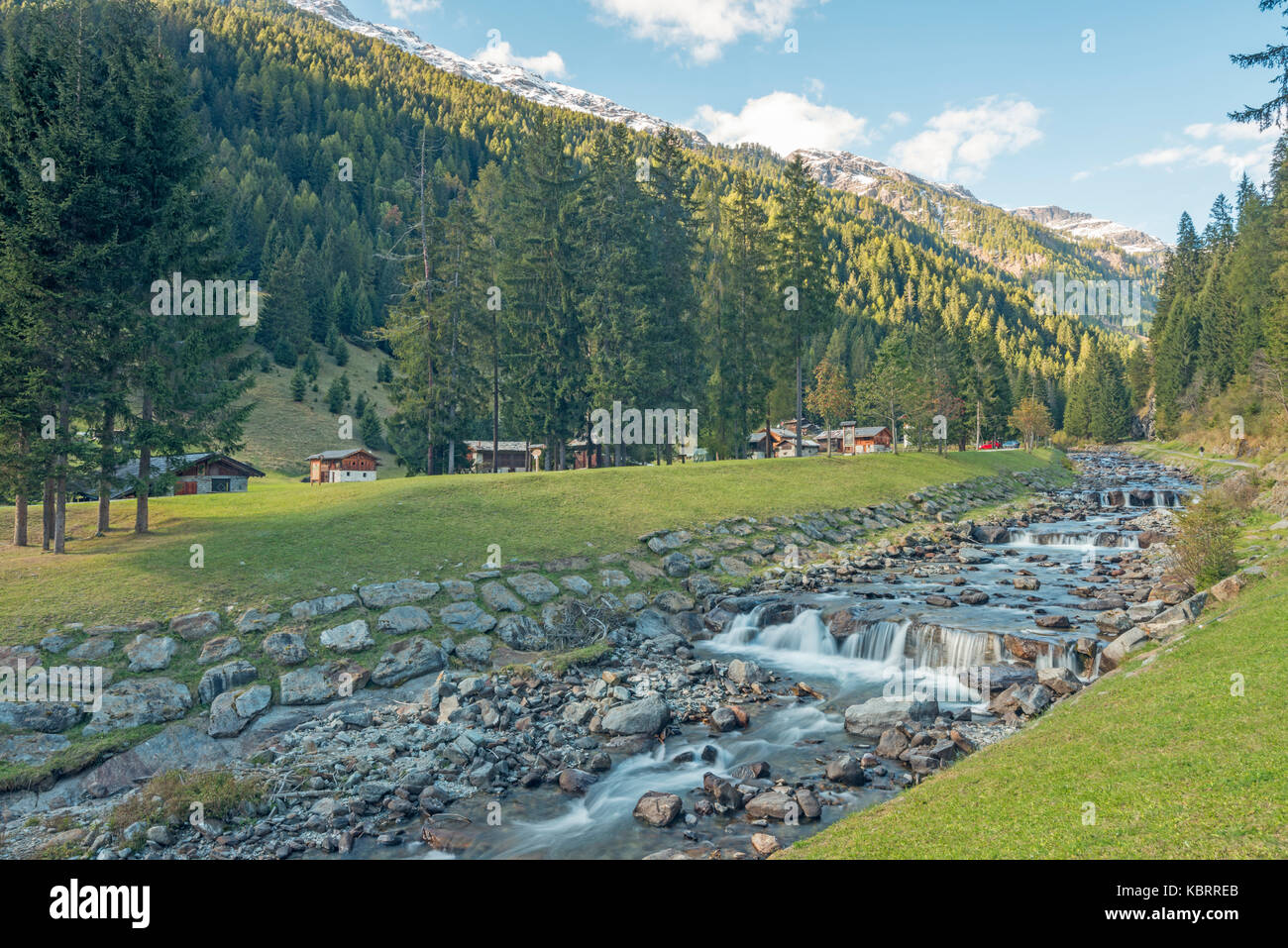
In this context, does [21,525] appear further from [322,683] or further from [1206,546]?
[1206,546]

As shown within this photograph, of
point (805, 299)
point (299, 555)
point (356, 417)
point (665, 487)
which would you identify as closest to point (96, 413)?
point (299, 555)

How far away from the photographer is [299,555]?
2472cm

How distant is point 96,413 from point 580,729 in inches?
877

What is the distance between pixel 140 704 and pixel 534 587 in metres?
12.5

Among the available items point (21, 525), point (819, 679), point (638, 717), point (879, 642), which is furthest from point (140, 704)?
point (879, 642)

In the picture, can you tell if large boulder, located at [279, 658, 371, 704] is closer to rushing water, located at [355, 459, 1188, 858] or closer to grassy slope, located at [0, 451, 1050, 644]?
grassy slope, located at [0, 451, 1050, 644]

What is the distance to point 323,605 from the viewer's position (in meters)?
21.5

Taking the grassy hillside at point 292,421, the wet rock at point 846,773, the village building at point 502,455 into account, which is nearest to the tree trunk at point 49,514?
the wet rock at point 846,773

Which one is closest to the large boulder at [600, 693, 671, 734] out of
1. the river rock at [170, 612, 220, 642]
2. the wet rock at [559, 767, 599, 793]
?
the wet rock at [559, 767, 599, 793]

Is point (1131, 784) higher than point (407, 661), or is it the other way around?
point (1131, 784)

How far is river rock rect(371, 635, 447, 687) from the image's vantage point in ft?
63.1

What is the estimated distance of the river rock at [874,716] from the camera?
54.9 ft

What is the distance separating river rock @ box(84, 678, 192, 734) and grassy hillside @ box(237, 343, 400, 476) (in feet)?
214
